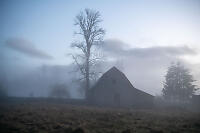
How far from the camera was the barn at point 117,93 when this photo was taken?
116ft

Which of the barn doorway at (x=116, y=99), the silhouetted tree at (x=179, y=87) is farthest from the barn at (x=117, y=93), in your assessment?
the silhouetted tree at (x=179, y=87)

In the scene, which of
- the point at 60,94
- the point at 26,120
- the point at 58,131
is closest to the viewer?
the point at 58,131

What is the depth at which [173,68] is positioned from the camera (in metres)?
54.9

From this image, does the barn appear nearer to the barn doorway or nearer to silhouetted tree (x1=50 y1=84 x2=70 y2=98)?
the barn doorway

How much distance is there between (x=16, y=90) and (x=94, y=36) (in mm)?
95613

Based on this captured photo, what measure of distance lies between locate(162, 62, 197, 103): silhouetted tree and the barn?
1966 centimetres

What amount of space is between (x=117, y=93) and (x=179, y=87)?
2443 cm

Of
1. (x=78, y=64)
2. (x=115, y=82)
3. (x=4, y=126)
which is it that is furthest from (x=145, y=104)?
(x=4, y=126)

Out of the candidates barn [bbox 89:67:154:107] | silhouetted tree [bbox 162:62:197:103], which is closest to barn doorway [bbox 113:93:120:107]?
barn [bbox 89:67:154:107]

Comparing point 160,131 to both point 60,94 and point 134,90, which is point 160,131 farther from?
point 60,94

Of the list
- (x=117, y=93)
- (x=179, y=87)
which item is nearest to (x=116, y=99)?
(x=117, y=93)

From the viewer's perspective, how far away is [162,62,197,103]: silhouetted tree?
2038 inches

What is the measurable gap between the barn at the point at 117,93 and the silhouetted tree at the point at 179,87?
19.7 metres

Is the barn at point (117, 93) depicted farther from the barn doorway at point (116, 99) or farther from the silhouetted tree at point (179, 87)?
the silhouetted tree at point (179, 87)
